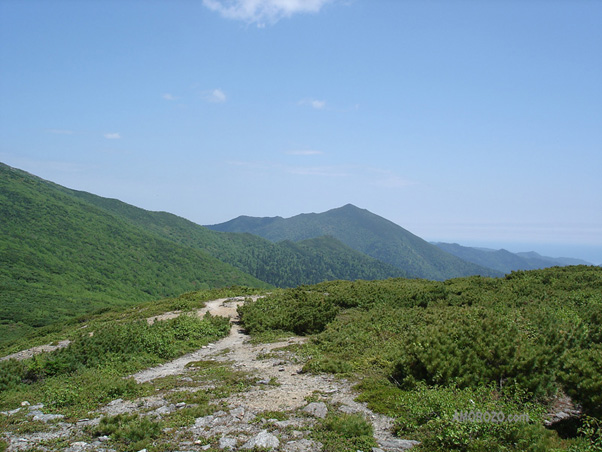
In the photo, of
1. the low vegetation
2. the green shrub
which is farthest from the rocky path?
the low vegetation

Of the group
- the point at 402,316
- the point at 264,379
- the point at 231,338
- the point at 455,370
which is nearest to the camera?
the point at 455,370

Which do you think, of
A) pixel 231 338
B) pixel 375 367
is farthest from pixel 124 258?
pixel 375 367

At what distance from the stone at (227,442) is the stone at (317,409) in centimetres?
220

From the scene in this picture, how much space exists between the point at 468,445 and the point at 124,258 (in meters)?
170

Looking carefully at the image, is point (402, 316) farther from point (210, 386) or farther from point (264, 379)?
point (210, 386)

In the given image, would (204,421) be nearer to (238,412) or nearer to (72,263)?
(238,412)

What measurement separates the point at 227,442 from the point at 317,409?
2.68 m

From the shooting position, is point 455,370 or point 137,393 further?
point 137,393

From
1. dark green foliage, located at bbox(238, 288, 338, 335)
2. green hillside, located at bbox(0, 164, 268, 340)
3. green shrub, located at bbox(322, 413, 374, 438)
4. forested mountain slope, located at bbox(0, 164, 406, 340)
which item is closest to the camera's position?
green shrub, located at bbox(322, 413, 374, 438)

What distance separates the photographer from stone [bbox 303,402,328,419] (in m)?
9.57

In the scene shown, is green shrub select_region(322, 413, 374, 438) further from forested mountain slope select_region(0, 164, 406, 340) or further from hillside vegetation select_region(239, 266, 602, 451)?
forested mountain slope select_region(0, 164, 406, 340)

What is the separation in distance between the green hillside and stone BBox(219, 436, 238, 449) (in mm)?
85908

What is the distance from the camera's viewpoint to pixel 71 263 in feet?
433

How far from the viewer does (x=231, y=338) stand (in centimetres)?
2180
